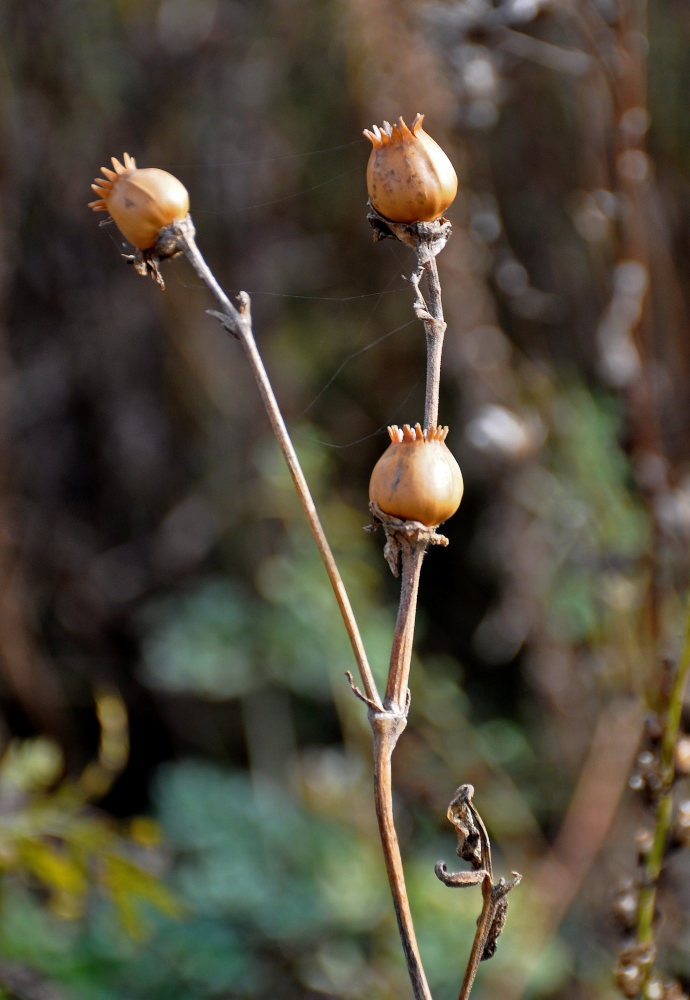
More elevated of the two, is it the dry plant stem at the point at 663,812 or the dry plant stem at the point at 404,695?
the dry plant stem at the point at 404,695

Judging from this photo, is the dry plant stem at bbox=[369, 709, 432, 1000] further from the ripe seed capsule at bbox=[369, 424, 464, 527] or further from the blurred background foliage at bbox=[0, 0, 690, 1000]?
the blurred background foliage at bbox=[0, 0, 690, 1000]

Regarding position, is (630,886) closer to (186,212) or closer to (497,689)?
(186,212)

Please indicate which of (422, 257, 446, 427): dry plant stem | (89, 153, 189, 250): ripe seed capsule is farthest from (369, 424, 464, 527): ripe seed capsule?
(89, 153, 189, 250): ripe seed capsule

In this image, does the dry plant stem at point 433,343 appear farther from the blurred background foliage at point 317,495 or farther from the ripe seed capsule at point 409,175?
the blurred background foliage at point 317,495

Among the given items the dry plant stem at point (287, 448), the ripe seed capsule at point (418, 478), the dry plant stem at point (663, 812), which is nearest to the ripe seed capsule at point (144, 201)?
the dry plant stem at point (287, 448)

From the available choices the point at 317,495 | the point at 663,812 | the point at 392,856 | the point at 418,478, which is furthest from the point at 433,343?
the point at 317,495

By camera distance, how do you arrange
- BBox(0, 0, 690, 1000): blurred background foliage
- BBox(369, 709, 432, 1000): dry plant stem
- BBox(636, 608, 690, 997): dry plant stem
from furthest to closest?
BBox(0, 0, 690, 1000): blurred background foliage → BBox(636, 608, 690, 997): dry plant stem → BBox(369, 709, 432, 1000): dry plant stem
